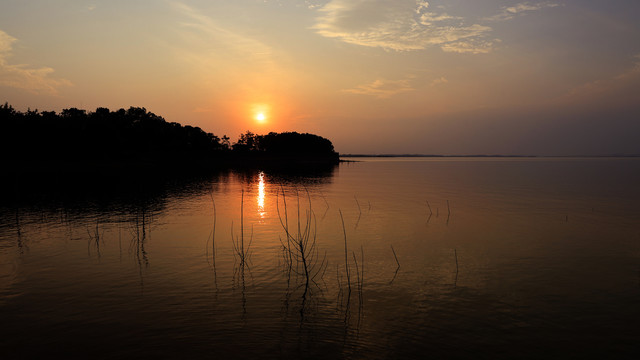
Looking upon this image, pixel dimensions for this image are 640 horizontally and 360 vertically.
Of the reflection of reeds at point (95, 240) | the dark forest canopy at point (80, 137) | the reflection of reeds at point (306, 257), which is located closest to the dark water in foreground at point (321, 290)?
the reflection of reeds at point (306, 257)

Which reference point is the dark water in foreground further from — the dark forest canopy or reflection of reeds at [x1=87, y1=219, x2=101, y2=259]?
the dark forest canopy

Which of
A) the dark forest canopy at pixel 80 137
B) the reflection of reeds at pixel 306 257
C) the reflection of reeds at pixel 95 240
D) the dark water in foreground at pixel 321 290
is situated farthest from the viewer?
the dark forest canopy at pixel 80 137

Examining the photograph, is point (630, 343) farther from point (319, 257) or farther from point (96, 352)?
point (96, 352)

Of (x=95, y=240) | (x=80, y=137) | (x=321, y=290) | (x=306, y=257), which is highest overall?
(x=80, y=137)

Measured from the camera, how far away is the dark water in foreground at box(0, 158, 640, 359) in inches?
554

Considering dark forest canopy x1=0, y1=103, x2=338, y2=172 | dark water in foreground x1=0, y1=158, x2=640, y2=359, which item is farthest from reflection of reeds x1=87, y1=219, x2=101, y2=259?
dark forest canopy x1=0, y1=103, x2=338, y2=172

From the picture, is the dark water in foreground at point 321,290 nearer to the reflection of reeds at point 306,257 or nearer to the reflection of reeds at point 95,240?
the reflection of reeds at point 306,257

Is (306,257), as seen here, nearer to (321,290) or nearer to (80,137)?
(321,290)

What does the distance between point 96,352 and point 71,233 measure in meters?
23.2

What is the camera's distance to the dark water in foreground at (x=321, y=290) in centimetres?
1406

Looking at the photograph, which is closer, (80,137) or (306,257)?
(306,257)

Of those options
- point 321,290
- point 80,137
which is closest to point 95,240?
point 321,290

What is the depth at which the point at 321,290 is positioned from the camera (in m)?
19.5

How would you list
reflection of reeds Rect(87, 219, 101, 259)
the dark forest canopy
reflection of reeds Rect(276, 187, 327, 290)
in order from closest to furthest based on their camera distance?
1. reflection of reeds Rect(276, 187, 327, 290)
2. reflection of reeds Rect(87, 219, 101, 259)
3. the dark forest canopy
